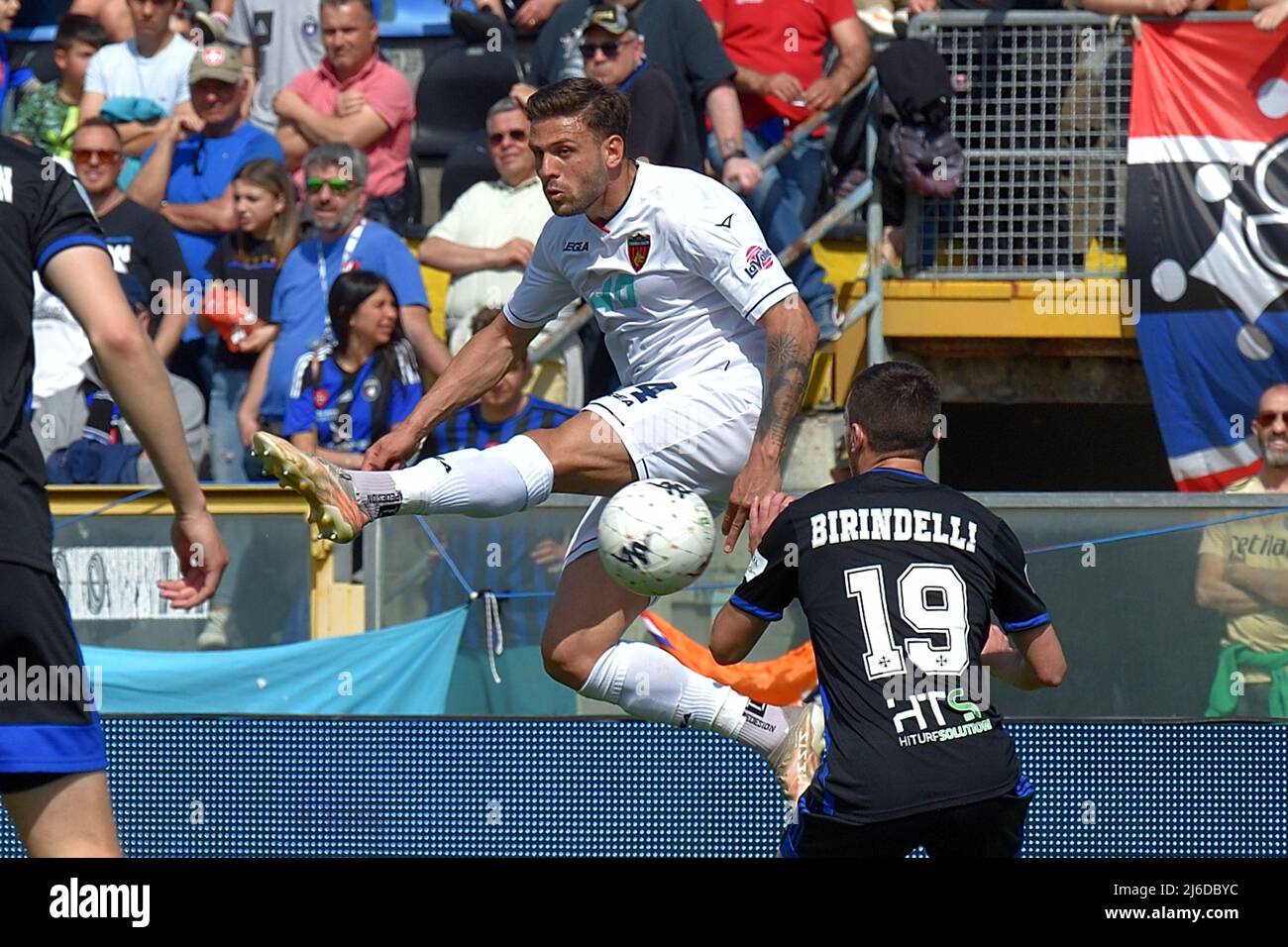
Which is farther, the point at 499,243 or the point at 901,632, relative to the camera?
the point at 499,243

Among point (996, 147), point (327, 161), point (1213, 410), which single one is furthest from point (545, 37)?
point (1213, 410)

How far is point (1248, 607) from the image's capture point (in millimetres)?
6855

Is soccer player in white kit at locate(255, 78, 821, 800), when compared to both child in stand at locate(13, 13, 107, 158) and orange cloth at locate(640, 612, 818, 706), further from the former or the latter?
child in stand at locate(13, 13, 107, 158)

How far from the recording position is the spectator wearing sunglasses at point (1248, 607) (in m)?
6.85

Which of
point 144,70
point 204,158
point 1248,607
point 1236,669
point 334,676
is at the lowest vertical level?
point 334,676

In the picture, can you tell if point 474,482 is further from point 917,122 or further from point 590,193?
point 917,122

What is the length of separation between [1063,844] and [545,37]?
204 inches

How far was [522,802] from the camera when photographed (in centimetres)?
693

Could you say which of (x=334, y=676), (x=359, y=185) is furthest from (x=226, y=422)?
(x=334, y=676)

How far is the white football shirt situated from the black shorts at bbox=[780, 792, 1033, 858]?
5.29 feet

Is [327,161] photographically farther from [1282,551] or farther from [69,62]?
[1282,551]

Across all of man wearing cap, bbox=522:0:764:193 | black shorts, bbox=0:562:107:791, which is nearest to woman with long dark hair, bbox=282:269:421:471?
man wearing cap, bbox=522:0:764:193

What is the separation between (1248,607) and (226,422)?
514cm

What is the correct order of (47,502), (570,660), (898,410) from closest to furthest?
1. (47,502)
2. (898,410)
3. (570,660)
